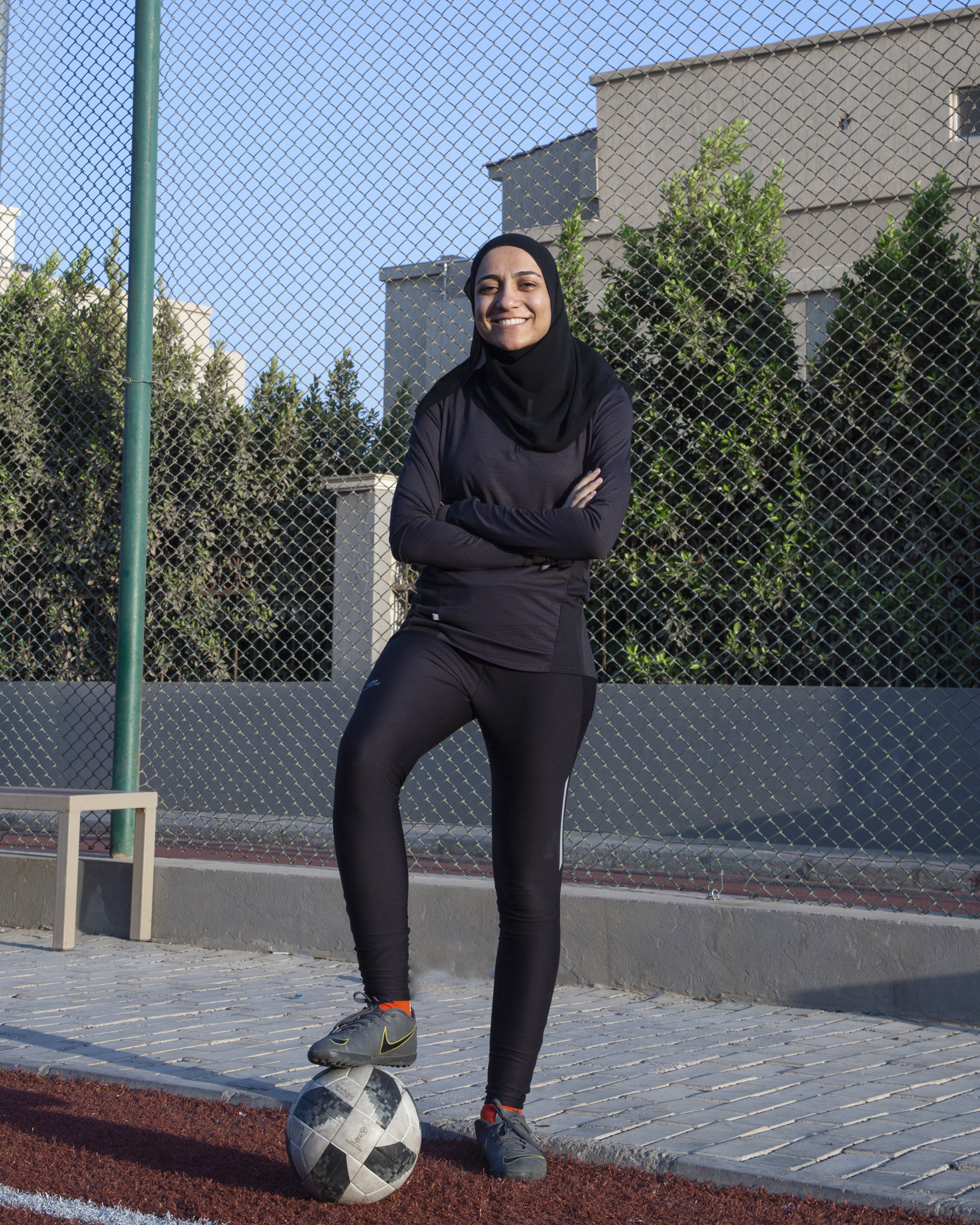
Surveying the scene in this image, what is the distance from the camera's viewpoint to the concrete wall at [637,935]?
15.4 ft

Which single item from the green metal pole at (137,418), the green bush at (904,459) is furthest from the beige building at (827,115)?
the green metal pole at (137,418)

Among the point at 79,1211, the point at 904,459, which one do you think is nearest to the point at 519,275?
the point at 79,1211

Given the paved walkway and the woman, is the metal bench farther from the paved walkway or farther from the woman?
the woman

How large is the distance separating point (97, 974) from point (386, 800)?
3215mm

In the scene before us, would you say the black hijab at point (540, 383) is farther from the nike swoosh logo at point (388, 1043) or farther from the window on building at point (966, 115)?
the window on building at point (966, 115)

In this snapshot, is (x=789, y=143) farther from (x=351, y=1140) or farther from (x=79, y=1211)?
(x=79, y=1211)

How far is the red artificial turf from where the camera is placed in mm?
2566

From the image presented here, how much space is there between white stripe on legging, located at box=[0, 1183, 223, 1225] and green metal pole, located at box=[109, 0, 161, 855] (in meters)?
3.91

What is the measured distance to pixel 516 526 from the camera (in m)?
2.91

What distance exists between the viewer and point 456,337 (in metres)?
6.37

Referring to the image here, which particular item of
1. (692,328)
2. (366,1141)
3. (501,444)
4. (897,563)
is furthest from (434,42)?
(366,1141)

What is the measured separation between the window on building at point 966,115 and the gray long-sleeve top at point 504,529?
323 cm

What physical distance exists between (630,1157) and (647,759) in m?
6.22

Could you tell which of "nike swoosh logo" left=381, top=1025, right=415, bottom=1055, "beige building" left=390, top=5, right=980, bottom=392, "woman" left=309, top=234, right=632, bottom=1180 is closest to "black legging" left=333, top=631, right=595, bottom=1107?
"woman" left=309, top=234, right=632, bottom=1180
